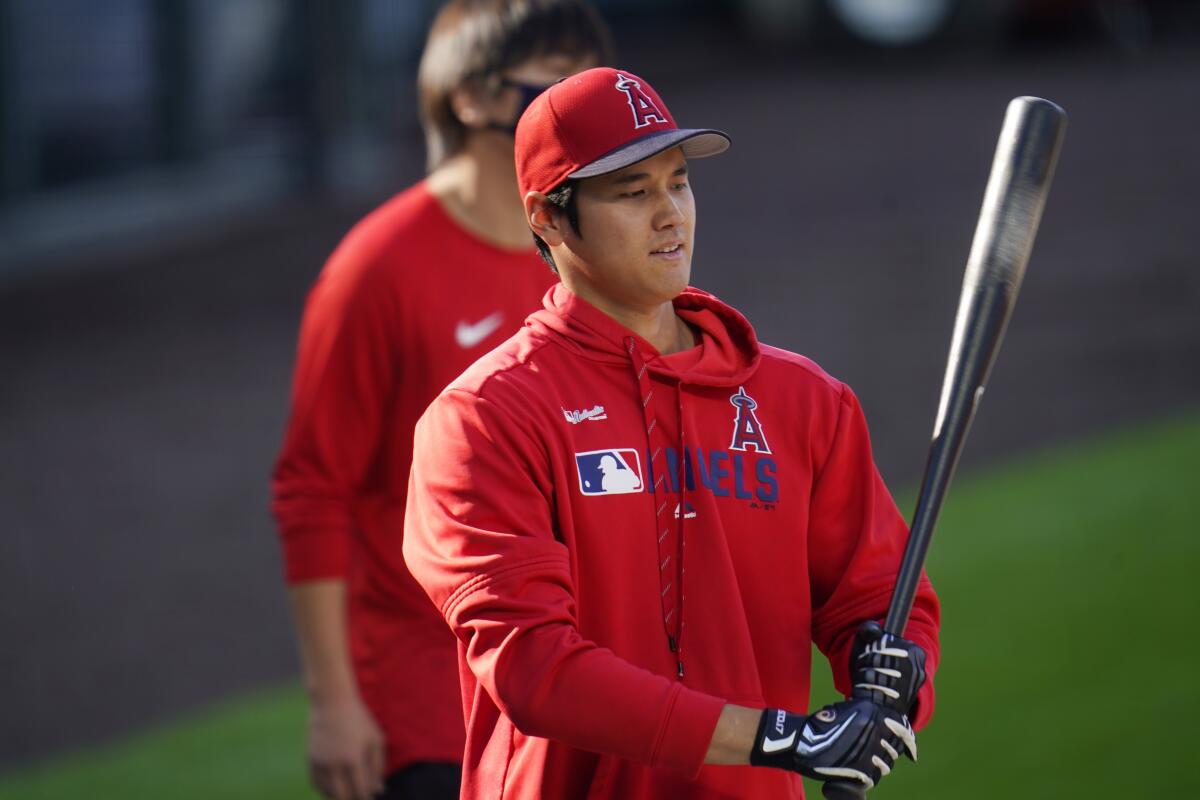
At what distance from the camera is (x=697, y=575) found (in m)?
2.51

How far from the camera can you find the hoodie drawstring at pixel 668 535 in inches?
98.1

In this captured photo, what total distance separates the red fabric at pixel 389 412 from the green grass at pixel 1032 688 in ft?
9.18

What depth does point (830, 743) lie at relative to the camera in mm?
2270

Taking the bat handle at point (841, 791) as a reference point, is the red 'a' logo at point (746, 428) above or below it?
above

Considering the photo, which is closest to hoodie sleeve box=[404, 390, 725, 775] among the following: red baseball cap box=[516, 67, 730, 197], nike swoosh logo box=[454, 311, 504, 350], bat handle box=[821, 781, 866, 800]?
bat handle box=[821, 781, 866, 800]

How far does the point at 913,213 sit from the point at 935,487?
1251 centimetres

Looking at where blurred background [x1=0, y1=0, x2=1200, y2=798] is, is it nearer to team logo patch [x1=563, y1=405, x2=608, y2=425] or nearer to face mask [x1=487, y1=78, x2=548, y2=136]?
face mask [x1=487, y1=78, x2=548, y2=136]

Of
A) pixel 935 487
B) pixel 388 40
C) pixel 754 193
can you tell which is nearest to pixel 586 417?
pixel 935 487

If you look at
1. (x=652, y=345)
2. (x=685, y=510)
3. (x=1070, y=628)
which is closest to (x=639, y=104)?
(x=652, y=345)

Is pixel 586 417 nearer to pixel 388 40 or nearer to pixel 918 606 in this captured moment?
pixel 918 606

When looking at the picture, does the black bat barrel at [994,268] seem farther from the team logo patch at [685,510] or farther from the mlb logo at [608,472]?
the mlb logo at [608,472]

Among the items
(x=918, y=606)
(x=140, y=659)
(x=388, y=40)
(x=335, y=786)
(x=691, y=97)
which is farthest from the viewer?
→ (x=691, y=97)

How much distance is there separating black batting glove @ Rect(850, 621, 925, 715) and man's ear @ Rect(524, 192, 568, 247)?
2.59 ft

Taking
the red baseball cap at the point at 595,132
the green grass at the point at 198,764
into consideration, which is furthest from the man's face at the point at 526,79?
the green grass at the point at 198,764
